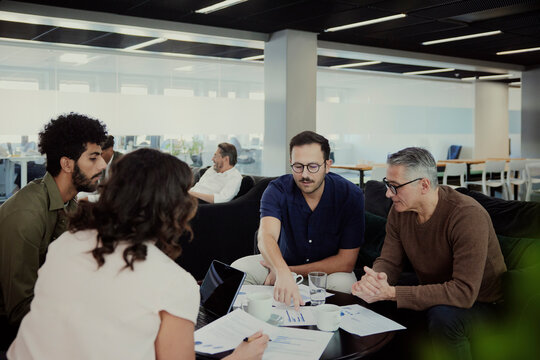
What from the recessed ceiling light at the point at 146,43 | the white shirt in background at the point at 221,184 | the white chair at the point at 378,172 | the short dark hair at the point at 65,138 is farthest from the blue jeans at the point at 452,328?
the recessed ceiling light at the point at 146,43

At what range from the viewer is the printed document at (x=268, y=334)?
1.62 metres

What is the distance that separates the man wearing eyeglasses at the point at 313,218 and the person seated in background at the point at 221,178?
7.27 ft

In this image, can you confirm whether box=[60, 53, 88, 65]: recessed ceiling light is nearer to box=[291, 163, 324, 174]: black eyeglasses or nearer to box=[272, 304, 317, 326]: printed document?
box=[291, 163, 324, 174]: black eyeglasses

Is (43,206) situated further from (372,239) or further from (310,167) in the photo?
(372,239)

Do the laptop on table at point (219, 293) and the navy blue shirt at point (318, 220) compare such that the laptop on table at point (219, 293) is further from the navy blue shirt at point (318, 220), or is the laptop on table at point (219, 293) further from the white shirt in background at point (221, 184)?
the white shirt in background at point (221, 184)

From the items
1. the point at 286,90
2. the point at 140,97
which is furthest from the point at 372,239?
the point at 140,97

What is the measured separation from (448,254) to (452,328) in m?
0.38

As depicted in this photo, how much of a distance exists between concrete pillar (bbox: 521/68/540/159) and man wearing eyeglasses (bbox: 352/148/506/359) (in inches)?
393

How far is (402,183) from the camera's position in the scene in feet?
7.66

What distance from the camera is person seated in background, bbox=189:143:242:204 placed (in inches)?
201

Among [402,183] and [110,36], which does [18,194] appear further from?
[110,36]

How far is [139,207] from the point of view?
124cm

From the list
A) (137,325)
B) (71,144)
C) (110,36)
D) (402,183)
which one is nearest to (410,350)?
(402,183)

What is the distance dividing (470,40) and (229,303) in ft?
24.4
